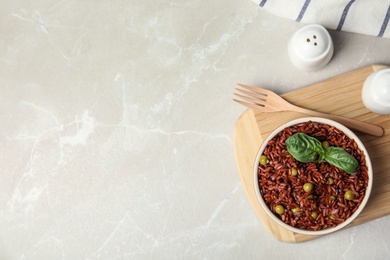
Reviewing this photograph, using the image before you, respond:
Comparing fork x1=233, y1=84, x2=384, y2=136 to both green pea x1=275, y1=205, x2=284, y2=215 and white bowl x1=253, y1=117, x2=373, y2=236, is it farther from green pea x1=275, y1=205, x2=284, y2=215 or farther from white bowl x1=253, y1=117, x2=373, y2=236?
green pea x1=275, y1=205, x2=284, y2=215

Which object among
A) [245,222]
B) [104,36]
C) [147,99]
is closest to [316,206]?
[245,222]

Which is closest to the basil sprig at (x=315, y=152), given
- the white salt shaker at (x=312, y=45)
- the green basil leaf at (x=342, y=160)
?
the green basil leaf at (x=342, y=160)

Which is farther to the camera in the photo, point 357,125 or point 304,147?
point 357,125

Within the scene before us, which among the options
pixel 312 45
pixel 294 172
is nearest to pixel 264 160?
pixel 294 172

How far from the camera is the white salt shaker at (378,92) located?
4.12 feet

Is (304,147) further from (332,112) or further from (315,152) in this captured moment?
(332,112)

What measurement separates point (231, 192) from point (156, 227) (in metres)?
0.22

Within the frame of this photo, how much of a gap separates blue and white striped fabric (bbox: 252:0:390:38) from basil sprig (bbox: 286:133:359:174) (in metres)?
0.38

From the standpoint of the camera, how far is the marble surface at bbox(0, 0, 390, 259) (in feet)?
4.66

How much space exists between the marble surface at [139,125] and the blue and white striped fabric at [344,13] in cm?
3

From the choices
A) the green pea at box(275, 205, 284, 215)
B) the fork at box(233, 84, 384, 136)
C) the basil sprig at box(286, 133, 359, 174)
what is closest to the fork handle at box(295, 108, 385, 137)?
the fork at box(233, 84, 384, 136)

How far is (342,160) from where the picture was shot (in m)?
1.18

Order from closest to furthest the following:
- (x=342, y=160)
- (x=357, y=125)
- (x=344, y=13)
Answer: (x=342, y=160) < (x=357, y=125) < (x=344, y=13)

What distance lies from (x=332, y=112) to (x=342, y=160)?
0.20 metres
